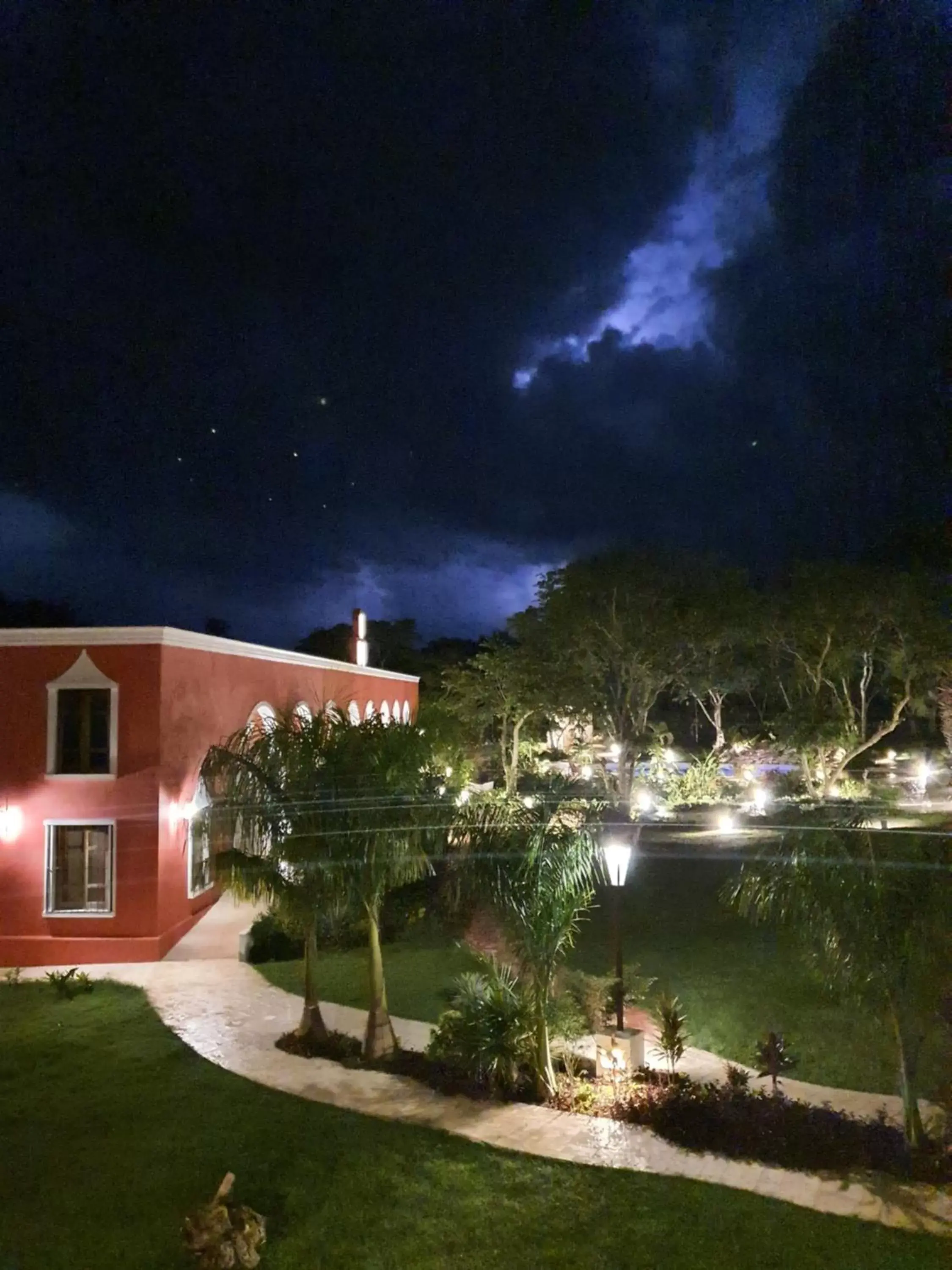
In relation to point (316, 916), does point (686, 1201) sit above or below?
below

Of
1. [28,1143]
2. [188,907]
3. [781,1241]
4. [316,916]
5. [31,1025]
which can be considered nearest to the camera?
[781,1241]

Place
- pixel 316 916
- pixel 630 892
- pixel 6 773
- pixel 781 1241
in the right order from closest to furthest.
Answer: pixel 781 1241 < pixel 316 916 < pixel 6 773 < pixel 630 892

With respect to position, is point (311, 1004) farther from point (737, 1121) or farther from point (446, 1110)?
point (737, 1121)

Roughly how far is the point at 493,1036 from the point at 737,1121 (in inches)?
85.6

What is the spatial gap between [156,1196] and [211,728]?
10.1m

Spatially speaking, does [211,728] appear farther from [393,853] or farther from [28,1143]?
[28,1143]

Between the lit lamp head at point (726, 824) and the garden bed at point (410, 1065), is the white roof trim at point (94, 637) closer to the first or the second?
the garden bed at point (410, 1065)

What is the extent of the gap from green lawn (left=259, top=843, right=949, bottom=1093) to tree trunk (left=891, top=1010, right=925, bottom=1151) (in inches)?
28.0

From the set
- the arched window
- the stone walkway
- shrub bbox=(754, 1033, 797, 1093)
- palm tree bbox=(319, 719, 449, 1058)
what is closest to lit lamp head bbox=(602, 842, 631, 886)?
palm tree bbox=(319, 719, 449, 1058)

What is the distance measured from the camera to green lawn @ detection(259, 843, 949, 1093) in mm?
9328

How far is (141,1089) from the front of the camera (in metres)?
8.80

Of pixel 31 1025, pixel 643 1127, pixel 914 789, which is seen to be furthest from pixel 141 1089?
pixel 914 789

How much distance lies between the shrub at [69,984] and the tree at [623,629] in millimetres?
16622

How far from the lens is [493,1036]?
8562 mm
